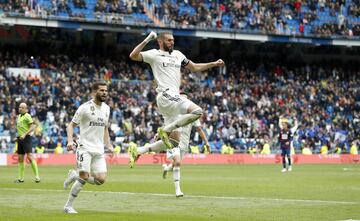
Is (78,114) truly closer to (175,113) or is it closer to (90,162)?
(90,162)

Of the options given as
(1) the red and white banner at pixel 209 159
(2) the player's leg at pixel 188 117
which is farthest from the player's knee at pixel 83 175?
(1) the red and white banner at pixel 209 159

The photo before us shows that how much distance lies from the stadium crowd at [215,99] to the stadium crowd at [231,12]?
11.3 ft

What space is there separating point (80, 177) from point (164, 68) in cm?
425

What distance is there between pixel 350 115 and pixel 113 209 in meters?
51.7

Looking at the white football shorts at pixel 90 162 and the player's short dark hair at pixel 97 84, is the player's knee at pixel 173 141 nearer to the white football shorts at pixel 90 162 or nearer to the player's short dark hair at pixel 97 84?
the white football shorts at pixel 90 162

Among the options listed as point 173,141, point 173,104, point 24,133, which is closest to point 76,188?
point 173,104

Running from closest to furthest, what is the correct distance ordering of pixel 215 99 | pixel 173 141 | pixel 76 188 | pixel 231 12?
pixel 76 188, pixel 173 141, pixel 215 99, pixel 231 12

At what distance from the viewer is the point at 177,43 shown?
66438mm

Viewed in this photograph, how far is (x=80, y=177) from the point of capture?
49.0ft

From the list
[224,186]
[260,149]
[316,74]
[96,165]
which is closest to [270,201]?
[96,165]

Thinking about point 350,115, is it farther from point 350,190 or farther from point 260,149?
point 350,190

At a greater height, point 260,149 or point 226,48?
point 226,48

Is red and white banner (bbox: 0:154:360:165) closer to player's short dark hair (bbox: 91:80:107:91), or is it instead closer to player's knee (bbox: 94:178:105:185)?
player's knee (bbox: 94:178:105:185)

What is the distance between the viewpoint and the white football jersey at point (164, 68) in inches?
718
